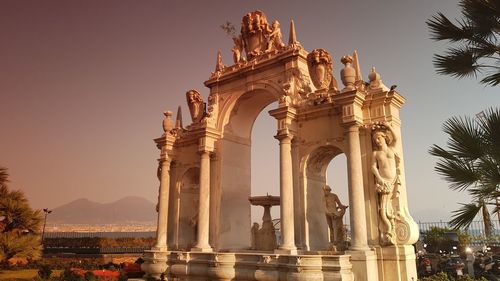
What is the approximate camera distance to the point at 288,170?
16625mm

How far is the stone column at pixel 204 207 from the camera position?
18.9 meters

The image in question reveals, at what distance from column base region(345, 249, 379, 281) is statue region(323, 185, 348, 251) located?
2306mm

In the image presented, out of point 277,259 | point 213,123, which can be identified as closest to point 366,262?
point 277,259

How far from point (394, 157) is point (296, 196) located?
14.5ft

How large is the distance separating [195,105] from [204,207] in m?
6.25

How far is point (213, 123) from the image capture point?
67.8ft

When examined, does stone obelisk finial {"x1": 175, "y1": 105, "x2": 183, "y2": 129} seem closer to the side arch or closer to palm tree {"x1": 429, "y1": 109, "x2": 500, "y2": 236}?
the side arch

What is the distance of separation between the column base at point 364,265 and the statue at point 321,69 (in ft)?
23.5

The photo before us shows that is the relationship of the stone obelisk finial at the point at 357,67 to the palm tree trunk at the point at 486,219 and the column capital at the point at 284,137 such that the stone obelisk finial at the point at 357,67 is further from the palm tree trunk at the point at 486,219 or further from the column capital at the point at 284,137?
the palm tree trunk at the point at 486,219

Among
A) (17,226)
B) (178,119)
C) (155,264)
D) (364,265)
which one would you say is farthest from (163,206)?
(364,265)

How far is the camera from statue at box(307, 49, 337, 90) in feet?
57.1

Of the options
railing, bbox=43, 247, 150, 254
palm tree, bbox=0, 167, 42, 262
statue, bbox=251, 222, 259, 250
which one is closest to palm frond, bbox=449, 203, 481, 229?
statue, bbox=251, 222, 259, 250

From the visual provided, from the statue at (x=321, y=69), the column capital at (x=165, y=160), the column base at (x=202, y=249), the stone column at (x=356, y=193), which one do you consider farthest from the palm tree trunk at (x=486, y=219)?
the column capital at (x=165, y=160)

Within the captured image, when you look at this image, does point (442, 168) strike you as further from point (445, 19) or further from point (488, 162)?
point (445, 19)
